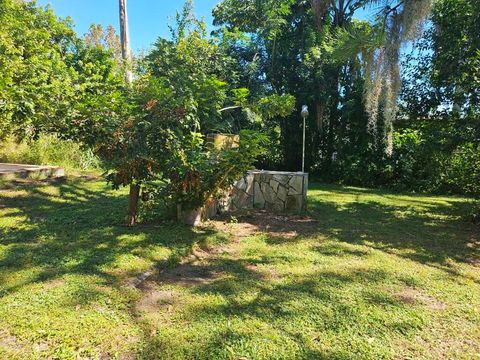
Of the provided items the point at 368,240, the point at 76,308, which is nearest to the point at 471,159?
the point at 368,240

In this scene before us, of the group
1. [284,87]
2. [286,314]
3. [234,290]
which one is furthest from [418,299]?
[284,87]

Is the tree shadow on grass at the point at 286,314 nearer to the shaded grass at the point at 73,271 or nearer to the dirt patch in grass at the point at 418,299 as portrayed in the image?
the dirt patch in grass at the point at 418,299

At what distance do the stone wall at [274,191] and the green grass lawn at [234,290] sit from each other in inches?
39.7

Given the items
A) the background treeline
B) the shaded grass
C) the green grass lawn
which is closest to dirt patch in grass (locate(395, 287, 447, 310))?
the green grass lawn

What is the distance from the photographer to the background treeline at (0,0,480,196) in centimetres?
402

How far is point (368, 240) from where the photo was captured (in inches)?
181

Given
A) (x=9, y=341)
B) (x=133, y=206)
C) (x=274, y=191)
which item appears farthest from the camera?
(x=274, y=191)

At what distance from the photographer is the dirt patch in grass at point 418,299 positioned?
2.80m

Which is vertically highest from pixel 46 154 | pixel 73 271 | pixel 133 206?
pixel 46 154

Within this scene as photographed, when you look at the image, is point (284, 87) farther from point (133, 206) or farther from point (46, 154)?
point (133, 206)

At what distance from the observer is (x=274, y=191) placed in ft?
21.0

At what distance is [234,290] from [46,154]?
8435mm

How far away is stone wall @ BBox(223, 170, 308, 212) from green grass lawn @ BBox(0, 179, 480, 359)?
3.31 ft

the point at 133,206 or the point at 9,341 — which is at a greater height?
the point at 133,206
